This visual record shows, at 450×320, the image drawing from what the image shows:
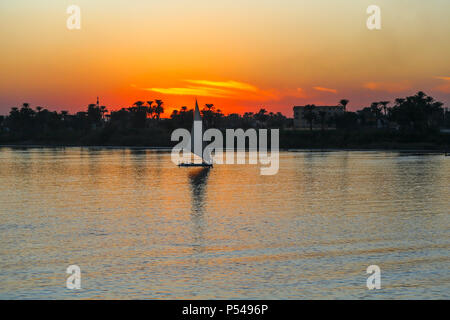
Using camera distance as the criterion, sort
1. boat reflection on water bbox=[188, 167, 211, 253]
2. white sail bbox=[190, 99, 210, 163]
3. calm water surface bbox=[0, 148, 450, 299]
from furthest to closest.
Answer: white sail bbox=[190, 99, 210, 163]
boat reflection on water bbox=[188, 167, 211, 253]
calm water surface bbox=[0, 148, 450, 299]

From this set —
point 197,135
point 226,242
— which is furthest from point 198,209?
point 197,135

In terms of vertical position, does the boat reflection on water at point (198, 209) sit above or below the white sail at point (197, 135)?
below

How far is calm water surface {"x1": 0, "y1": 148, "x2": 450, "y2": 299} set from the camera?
22.7 m

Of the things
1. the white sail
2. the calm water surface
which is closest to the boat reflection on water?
the calm water surface

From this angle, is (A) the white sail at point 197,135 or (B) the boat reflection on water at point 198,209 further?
(A) the white sail at point 197,135

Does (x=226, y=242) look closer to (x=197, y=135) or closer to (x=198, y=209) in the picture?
(x=198, y=209)

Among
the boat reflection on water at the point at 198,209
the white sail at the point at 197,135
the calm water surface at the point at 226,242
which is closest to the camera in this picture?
the calm water surface at the point at 226,242

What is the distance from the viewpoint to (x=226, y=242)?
31516 millimetres

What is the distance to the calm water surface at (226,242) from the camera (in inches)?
893

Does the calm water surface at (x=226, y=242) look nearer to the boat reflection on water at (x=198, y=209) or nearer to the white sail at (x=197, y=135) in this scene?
the boat reflection on water at (x=198, y=209)

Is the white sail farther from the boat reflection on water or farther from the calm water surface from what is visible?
the calm water surface

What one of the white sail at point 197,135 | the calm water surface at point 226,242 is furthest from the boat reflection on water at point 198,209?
the white sail at point 197,135
